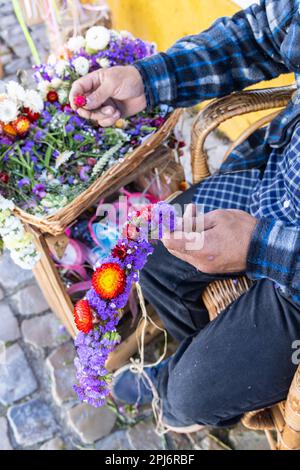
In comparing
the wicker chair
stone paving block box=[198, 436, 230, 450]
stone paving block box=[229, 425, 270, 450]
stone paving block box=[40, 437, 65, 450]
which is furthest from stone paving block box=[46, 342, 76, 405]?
the wicker chair

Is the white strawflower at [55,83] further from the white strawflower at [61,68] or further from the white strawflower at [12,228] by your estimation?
the white strawflower at [12,228]

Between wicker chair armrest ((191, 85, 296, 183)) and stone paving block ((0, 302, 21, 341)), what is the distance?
1.06m

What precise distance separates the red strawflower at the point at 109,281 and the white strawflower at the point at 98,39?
923 millimetres

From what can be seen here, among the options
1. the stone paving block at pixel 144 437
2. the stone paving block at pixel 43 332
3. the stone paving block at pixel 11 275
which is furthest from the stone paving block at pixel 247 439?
the stone paving block at pixel 11 275

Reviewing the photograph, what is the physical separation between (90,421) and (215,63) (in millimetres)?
1289

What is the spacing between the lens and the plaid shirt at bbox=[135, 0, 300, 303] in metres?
1.19

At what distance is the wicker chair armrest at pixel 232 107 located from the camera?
1.36 metres

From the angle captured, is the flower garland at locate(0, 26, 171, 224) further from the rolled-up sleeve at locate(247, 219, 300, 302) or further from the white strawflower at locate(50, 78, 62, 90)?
the rolled-up sleeve at locate(247, 219, 300, 302)

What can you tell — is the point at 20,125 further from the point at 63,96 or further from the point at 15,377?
the point at 15,377

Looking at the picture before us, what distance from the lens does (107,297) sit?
39.3 inches

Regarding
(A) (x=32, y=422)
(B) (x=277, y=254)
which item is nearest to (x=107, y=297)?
(B) (x=277, y=254)

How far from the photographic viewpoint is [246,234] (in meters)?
1.05

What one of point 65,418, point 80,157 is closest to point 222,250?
point 80,157
